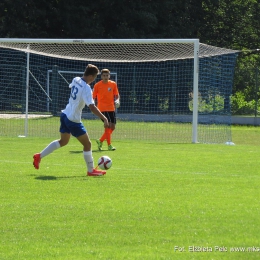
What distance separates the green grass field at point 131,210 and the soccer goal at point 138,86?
7.09 metres

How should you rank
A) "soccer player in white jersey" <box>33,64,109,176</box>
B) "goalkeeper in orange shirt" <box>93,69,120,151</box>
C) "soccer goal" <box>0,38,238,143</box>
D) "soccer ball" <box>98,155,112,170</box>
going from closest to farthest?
"soccer player in white jersey" <box>33,64,109,176</box> → "soccer ball" <box>98,155,112,170</box> → "goalkeeper in orange shirt" <box>93,69,120,151</box> → "soccer goal" <box>0,38,238,143</box>

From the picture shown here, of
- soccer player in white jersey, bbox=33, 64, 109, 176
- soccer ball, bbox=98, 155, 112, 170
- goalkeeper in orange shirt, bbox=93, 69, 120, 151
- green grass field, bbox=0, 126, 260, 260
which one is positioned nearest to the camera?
green grass field, bbox=0, 126, 260, 260

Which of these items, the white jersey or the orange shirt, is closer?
the white jersey

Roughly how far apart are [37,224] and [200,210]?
1.90 meters

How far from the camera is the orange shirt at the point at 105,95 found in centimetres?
1729

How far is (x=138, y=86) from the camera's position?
2917 cm

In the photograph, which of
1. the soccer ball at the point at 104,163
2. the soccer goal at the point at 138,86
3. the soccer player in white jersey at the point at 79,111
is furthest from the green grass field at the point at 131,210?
the soccer goal at the point at 138,86

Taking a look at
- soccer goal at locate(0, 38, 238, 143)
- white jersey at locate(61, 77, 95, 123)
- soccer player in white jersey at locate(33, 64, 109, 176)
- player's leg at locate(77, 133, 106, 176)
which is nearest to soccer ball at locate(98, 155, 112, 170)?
soccer player in white jersey at locate(33, 64, 109, 176)

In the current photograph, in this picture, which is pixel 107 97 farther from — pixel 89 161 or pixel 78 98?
pixel 89 161

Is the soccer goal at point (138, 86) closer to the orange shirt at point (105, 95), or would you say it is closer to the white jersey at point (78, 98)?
the orange shirt at point (105, 95)

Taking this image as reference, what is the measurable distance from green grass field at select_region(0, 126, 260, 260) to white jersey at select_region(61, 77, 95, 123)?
974mm

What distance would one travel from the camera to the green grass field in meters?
6.24

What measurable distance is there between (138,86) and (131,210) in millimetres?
21318

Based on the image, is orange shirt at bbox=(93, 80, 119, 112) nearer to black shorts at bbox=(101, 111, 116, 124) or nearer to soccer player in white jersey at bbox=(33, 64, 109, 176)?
black shorts at bbox=(101, 111, 116, 124)
